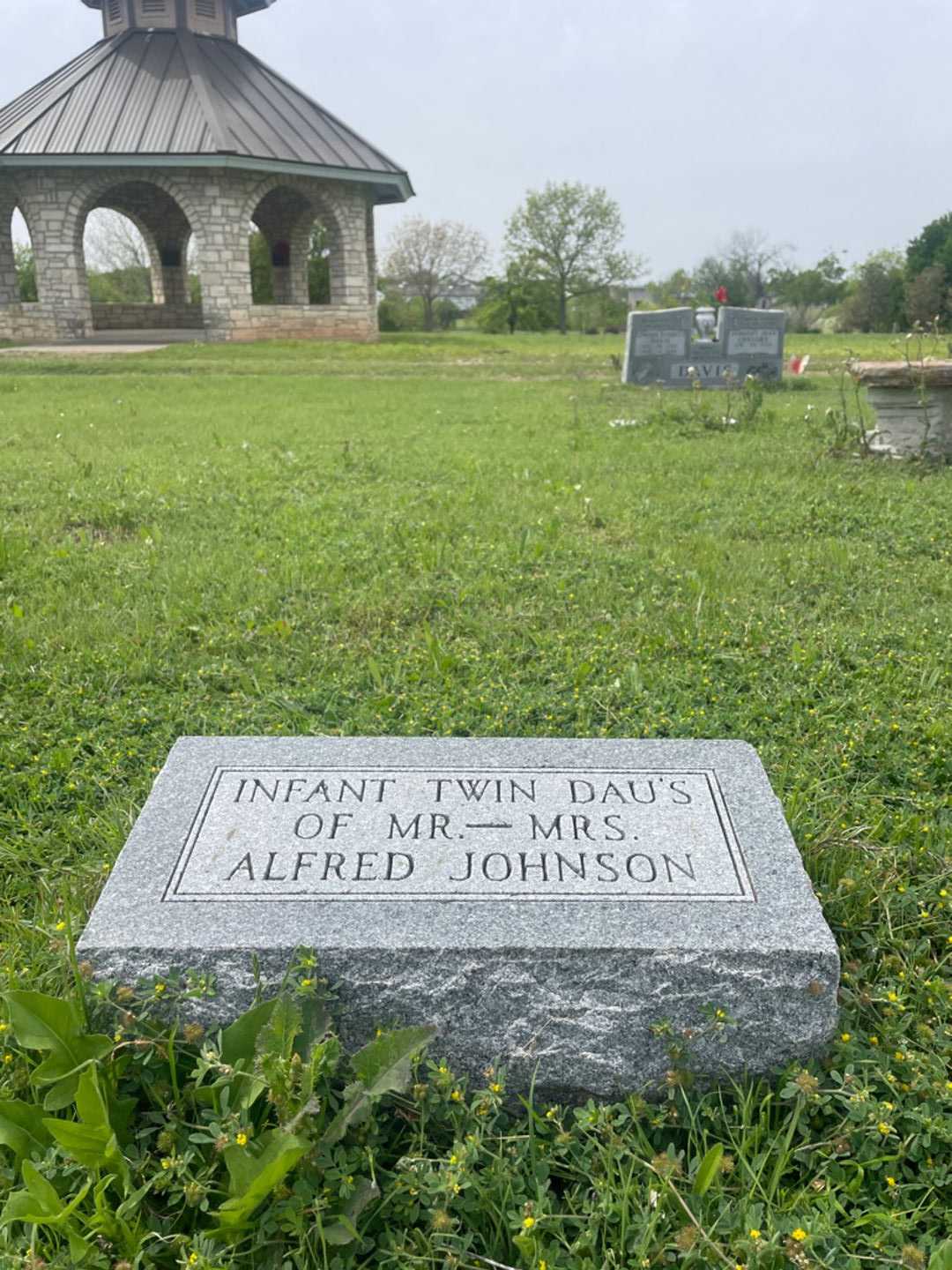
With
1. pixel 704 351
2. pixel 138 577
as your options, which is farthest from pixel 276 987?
pixel 704 351

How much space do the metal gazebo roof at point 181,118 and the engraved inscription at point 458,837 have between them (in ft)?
73.8

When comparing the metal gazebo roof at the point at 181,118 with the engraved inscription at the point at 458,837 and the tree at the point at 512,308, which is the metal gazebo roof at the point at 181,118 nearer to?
the tree at the point at 512,308

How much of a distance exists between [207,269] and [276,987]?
23220 millimetres

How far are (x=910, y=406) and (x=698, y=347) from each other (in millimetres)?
6590

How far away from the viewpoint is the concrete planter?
777cm

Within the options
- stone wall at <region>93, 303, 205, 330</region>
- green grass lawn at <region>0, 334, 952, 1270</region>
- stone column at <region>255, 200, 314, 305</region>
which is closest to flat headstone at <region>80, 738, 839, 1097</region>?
green grass lawn at <region>0, 334, 952, 1270</region>

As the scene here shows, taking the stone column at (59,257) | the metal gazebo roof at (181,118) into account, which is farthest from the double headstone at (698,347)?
the stone column at (59,257)

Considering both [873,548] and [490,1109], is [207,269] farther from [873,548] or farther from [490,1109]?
[490,1109]

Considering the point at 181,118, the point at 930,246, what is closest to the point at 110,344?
the point at 181,118

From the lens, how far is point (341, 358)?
19531 mm

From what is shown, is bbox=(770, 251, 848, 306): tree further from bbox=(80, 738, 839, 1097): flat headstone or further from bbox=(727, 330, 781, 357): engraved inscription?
bbox=(80, 738, 839, 1097): flat headstone

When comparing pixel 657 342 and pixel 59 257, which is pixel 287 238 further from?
pixel 657 342

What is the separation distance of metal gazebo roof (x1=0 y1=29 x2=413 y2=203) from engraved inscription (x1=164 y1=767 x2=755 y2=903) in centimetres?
2251

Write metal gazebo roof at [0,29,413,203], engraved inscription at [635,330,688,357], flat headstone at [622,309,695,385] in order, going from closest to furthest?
flat headstone at [622,309,695,385], engraved inscription at [635,330,688,357], metal gazebo roof at [0,29,413,203]
